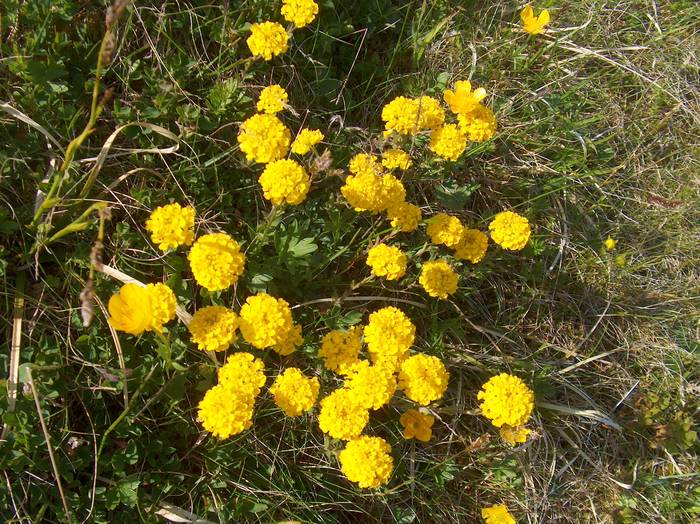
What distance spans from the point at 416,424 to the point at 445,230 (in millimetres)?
929

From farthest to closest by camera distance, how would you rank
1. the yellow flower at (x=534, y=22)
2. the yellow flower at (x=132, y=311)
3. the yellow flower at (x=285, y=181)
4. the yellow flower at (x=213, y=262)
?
the yellow flower at (x=534, y=22) < the yellow flower at (x=285, y=181) < the yellow flower at (x=213, y=262) < the yellow flower at (x=132, y=311)

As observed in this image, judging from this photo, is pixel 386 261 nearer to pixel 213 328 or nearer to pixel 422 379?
pixel 422 379

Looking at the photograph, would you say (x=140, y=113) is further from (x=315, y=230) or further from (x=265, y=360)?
(x=265, y=360)

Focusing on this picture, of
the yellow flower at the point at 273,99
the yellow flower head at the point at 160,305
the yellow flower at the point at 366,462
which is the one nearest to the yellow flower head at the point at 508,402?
the yellow flower at the point at 366,462

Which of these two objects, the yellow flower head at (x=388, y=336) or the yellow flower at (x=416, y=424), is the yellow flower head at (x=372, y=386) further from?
the yellow flower at (x=416, y=424)

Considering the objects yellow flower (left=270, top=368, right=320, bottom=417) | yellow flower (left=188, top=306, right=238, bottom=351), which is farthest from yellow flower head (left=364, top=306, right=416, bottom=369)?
yellow flower (left=188, top=306, right=238, bottom=351)

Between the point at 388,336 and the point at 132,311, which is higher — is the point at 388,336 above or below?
below

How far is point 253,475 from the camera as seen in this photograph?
2.78 meters

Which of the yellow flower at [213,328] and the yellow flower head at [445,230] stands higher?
the yellow flower head at [445,230]

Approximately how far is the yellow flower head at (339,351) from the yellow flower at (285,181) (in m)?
0.64

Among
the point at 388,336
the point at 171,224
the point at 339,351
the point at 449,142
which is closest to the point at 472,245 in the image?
the point at 449,142

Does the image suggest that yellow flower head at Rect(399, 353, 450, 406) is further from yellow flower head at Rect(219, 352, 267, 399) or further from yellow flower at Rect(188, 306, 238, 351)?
yellow flower at Rect(188, 306, 238, 351)

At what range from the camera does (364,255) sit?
3.08 metres

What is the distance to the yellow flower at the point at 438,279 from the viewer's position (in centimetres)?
286
